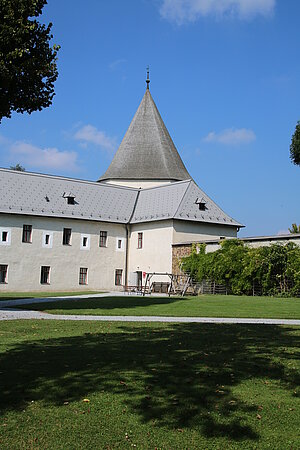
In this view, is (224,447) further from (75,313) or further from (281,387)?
(75,313)

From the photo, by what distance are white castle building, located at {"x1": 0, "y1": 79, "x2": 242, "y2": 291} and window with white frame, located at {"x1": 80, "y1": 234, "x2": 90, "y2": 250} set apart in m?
0.08

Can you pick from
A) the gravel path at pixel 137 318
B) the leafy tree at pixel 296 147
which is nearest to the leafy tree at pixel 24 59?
the gravel path at pixel 137 318

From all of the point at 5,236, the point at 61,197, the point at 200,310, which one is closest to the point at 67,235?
the point at 61,197

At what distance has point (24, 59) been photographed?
661 inches

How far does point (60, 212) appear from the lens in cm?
3984

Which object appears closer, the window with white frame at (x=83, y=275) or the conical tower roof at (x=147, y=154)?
the window with white frame at (x=83, y=275)

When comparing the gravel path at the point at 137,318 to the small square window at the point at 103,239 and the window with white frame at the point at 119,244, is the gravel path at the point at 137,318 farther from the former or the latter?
the window with white frame at the point at 119,244

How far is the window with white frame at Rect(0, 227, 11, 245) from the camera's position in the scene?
121 ft

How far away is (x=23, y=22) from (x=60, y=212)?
79.2ft

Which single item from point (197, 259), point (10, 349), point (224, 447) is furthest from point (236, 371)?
point (197, 259)

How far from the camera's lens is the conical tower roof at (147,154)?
48.7m

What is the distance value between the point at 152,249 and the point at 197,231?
3.66m

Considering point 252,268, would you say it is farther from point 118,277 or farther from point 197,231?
point 118,277

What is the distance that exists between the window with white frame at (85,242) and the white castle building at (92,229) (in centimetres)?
8
